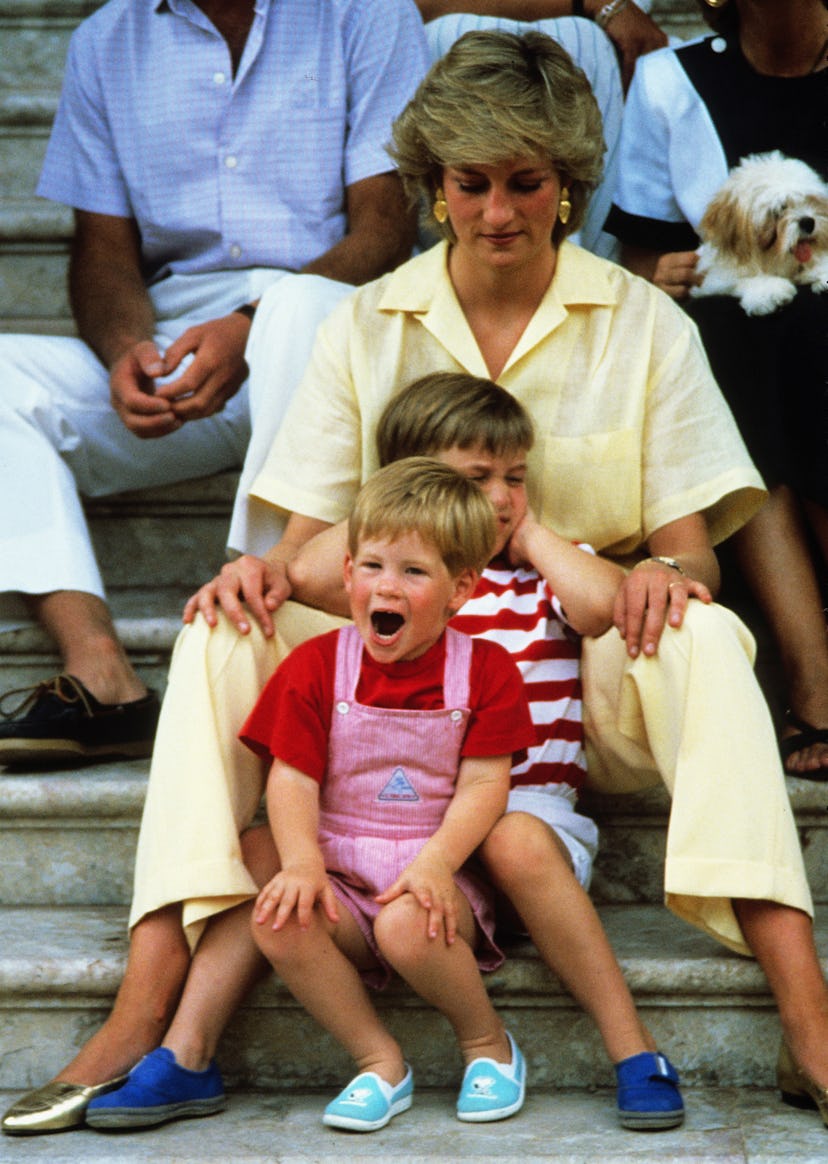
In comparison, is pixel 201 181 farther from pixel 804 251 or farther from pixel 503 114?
pixel 804 251

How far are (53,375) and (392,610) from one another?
1064 millimetres

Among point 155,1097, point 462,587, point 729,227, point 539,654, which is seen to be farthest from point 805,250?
point 155,1097

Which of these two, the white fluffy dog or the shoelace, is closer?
the shoelace

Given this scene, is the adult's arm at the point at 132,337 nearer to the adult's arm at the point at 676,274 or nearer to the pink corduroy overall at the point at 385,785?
the adult's arm at the point at 676,274

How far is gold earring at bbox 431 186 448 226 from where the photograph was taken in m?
2.38

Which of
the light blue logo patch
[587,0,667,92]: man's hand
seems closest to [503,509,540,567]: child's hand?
the light blue logo patch

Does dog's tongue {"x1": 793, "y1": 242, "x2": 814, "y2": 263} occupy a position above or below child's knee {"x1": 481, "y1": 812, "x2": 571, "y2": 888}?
above

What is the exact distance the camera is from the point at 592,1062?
6.73 feet

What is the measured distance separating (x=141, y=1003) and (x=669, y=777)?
677mm

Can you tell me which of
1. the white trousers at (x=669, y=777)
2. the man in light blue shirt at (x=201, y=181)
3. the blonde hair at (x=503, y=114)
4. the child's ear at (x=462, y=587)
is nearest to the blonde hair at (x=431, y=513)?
the child's ear at (x=462, y=587)

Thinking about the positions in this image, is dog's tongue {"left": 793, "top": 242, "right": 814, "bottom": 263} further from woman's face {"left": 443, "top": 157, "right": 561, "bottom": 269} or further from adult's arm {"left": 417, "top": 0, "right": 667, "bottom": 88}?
adult's arm {"left": 417, "top": 0, "right": 667, "bottom": 88}

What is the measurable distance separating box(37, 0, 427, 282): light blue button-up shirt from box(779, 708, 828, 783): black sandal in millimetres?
1171

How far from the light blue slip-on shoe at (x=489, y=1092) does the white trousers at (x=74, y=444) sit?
1.02m

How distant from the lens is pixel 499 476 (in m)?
2.18
